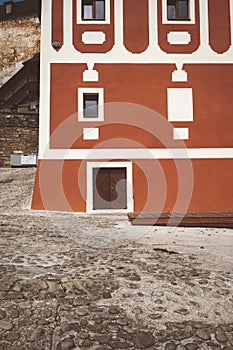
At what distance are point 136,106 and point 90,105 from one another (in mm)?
1416

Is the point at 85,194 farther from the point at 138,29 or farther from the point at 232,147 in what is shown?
the point at 138,29

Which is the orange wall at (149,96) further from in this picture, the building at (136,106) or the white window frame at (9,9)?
the white window frame at (9,9)

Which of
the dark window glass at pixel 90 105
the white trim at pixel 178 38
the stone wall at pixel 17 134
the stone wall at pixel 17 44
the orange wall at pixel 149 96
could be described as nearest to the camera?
the orange wall at pixel 149 96

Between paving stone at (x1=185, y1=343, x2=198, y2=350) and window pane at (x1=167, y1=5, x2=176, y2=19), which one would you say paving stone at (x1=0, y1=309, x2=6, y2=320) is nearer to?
paving stone at (x1=185, y1=343, x2=198, y2=350)

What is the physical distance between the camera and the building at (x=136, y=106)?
34.5 ft

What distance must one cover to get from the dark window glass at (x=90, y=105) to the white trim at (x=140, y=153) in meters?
1.16

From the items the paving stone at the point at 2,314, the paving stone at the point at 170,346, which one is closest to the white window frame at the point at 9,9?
the paving stone at the point at 2,314

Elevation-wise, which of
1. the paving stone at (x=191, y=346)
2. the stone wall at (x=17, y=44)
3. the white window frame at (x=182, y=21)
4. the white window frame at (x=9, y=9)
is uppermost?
the white window frame at (x=9, y=9)

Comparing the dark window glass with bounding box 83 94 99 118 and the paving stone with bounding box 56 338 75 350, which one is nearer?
the paving stone with bounding box 56 338 75 350

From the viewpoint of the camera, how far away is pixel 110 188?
35.1 feet

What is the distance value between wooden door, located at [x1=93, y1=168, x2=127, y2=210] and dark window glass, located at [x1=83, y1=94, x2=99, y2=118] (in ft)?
5.62

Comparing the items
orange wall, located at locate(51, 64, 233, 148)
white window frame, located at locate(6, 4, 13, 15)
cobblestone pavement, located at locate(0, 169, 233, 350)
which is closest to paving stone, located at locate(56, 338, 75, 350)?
cobblestone pavement, located at locate(0, 169, 233, 350)

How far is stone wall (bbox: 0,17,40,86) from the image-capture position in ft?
99.7

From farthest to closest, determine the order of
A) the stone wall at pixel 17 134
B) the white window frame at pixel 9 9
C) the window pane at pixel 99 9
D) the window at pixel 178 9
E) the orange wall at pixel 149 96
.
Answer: the white window frame at pixel 9 9, the stone wall at pixel 17 134, the window at pixel 178 9, the window pane at pixel 99 9, the orange wall at pixel 149 96
